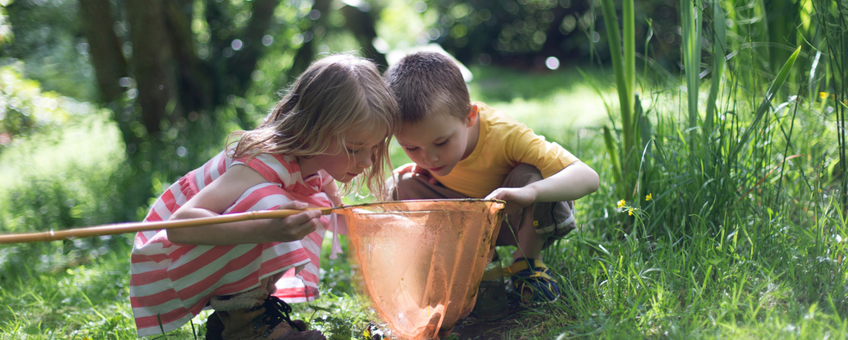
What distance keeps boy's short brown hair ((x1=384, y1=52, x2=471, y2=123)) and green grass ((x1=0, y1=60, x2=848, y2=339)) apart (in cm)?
67

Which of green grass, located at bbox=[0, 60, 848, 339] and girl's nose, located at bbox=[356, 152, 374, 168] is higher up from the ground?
girl's nose, located at bbox=[356, 152, 374, 168]

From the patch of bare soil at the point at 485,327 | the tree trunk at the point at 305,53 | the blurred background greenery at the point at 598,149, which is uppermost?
the tree trunk at the point at 305,53

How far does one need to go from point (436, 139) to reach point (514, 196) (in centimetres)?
38

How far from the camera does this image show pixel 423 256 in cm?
159

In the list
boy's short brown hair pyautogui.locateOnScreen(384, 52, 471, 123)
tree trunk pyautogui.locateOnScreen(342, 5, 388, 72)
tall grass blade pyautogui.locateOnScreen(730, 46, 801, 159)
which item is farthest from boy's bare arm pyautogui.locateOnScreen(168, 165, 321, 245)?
tree trunk pyautogui.locateOnScreen(342, 5, 388, 72)

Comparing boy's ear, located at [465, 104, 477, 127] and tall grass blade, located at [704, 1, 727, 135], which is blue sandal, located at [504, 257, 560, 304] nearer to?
boy's ear, located at [465, 104, 477, 127]

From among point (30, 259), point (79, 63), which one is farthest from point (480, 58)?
point (30, 259)

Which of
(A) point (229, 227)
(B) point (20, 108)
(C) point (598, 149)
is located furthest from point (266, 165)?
(B) point (20, 108)

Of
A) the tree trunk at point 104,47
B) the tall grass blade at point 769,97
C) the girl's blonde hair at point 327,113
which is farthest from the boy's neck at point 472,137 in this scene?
the tree trunk at point 104,47

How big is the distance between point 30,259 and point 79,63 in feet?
13.3

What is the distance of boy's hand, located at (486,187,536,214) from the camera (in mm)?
1604

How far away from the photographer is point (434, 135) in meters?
1.84

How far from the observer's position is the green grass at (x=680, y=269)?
1495mm

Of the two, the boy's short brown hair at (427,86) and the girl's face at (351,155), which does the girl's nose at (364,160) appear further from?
the boy's short brown hair at (427,86)
